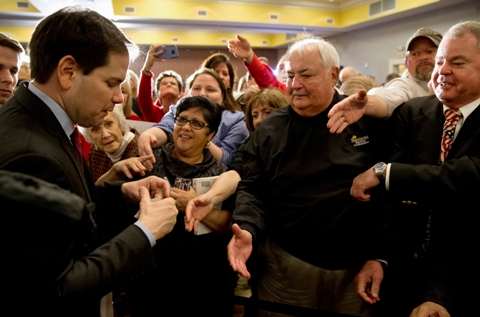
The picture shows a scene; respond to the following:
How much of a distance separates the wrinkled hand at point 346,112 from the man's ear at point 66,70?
1.01 m

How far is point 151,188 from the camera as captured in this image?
1.39m

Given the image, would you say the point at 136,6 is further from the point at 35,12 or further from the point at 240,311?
the point at 240,311

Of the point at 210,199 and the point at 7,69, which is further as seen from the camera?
the point at 7,69

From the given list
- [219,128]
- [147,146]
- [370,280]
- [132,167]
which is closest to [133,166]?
[132,167]

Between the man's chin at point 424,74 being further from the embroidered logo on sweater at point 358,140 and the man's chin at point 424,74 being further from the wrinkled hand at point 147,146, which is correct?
the wrinkled hand at point 147,146

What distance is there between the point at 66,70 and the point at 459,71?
1.44 meters

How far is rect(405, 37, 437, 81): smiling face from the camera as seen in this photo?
2.13 metres

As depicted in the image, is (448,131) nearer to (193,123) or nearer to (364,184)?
(364,184)

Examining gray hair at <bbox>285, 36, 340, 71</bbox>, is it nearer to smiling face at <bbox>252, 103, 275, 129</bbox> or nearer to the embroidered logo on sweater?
the embroidered logo on sweater

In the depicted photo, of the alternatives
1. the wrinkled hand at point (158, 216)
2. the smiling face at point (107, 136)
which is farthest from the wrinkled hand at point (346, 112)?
the smiling face at point (107, 136)

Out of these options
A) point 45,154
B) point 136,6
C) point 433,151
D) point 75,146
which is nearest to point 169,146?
point 75,146

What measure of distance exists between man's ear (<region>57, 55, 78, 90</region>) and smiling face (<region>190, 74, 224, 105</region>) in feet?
4.38

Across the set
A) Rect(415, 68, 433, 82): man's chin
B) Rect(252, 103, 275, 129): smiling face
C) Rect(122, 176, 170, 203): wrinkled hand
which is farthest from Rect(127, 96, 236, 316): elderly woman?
Rect(415, 68, 433, 82): man's chin

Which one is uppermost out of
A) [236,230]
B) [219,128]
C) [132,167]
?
[219,128]
